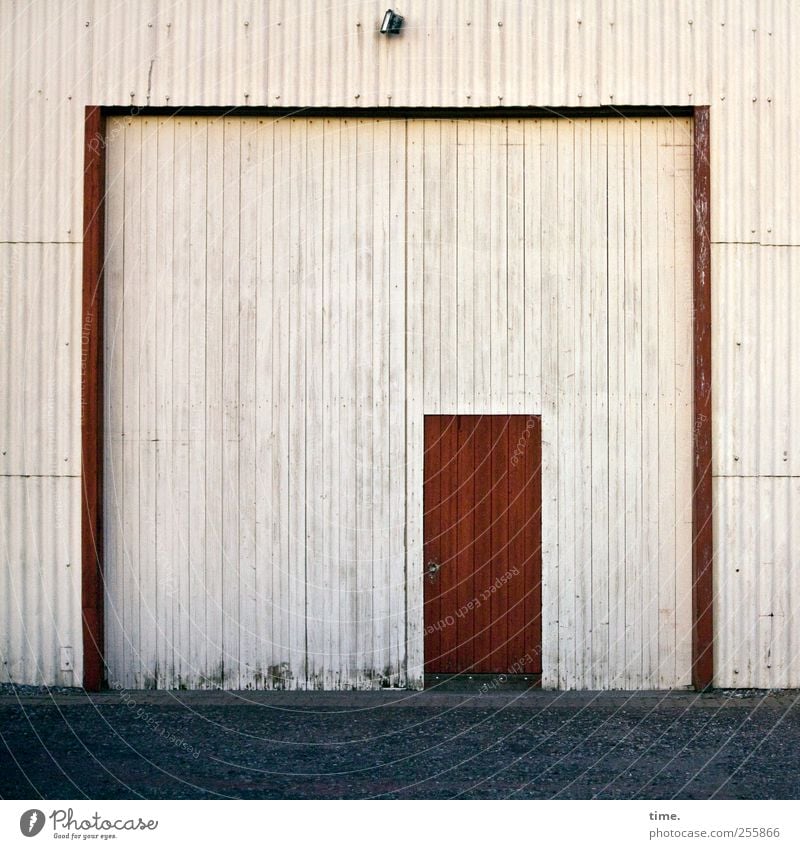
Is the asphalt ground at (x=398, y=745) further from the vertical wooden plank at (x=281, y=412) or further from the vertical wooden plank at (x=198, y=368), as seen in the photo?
the vertical wooden plank at (x=198, y=368)

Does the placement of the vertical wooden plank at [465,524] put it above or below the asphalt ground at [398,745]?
above

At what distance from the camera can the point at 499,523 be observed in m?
8.24

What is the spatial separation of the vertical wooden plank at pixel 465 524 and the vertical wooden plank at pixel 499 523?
6.5 inches

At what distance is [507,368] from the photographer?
8.24 metres

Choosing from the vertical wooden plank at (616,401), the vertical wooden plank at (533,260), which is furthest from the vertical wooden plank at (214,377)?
the vertical wooden plank at (616,401)

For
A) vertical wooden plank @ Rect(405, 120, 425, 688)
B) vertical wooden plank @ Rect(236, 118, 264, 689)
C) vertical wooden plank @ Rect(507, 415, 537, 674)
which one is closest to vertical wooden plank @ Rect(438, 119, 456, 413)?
vertical wooden plank @ Rect(405, 120, 425, 688)

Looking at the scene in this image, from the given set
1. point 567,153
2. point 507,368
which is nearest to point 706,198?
point 567,153

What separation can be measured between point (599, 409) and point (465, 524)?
1462mm

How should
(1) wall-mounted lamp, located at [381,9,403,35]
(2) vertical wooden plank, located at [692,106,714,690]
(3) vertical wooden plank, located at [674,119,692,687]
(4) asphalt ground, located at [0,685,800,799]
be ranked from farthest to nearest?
1. (3) vertical wooden plank, located at [674,119,692,687]
2. (2) vertical wooden plank, located at [692,106,714,690]
3. (1) wall-mounted lamp, located at [381,9,403,35]
4. (4) asphalt ground, located at [0,685,800,799]

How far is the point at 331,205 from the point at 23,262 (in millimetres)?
2562

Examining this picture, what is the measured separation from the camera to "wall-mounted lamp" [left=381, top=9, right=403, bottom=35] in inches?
312

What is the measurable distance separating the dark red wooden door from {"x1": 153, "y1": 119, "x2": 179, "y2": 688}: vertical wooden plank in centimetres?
214

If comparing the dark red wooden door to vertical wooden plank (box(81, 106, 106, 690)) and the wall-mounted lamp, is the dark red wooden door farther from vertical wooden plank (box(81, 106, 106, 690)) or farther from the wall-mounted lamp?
the wall-mounted lamp

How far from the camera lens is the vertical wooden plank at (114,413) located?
323 inches
